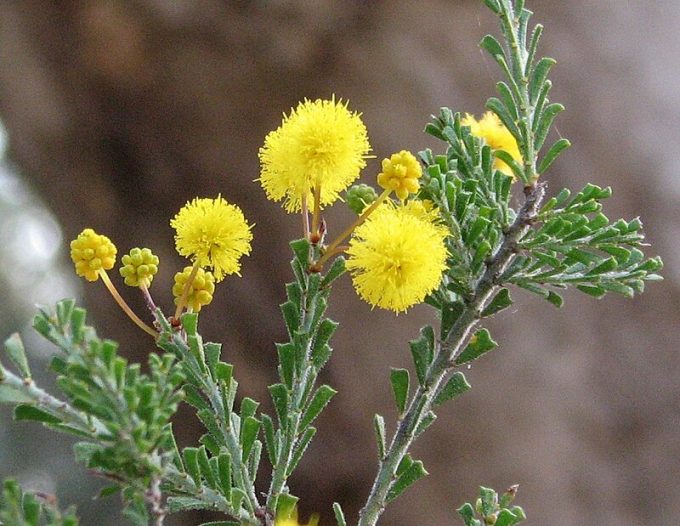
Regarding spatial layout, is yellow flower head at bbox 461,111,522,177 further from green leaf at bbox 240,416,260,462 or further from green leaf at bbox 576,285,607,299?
green leaf at bbox 240,416,260,462

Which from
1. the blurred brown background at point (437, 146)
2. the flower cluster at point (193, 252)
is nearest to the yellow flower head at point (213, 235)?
the flower cluster at point (193, 252)

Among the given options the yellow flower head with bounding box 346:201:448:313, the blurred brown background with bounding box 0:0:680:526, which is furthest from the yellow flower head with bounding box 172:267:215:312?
the blurred brown background with bounding box 0:0:680:526

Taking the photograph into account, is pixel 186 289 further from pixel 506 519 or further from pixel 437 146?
pixel 437 146

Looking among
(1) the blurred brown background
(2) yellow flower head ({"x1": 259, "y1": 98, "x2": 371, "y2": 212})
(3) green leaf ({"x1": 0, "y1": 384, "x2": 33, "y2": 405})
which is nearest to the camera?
(3) green leaf ({"x1": 0, "y1": 384, "x2": 33, "y2": 405})

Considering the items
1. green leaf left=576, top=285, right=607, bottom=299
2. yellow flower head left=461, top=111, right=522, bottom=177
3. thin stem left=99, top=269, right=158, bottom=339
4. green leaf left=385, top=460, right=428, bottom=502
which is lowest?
green leaf left=385, top=460, right=428, bottom=502

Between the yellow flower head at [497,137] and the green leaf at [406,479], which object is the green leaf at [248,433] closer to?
the green leaf at [406,479]

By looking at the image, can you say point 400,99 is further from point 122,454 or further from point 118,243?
point 122,454

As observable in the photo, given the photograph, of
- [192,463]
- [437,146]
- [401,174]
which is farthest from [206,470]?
[437,146]

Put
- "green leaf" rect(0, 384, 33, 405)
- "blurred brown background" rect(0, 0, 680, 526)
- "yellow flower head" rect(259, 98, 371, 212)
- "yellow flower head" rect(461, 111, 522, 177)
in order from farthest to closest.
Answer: "blurred brown background" rect(0, 0, 680, 526) → "yellow flower head" rect(461, 111, 522, 177) → "yellow flower head" rect(259, 98, 371, 212) → "green leaf" rect(0, 384, 33, 405)
